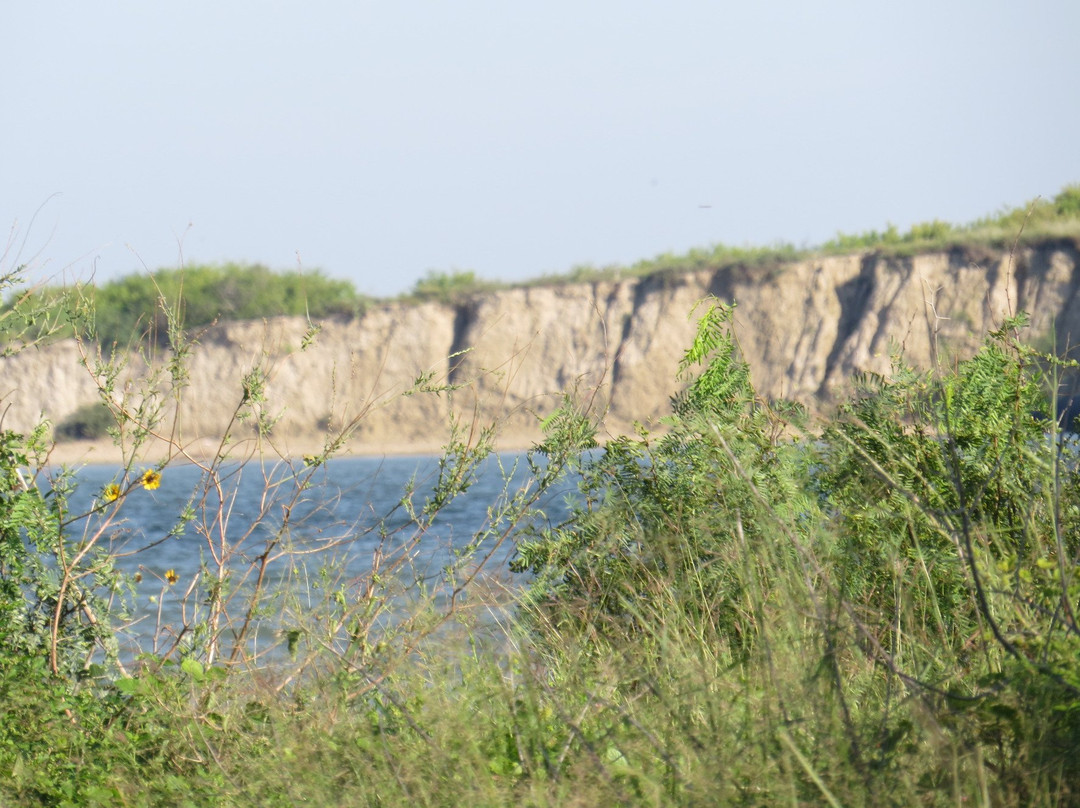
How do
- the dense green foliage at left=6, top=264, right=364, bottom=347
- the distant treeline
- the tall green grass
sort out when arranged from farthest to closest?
the dense green foliage at left=6, top=264, right=364, bottom=347
the distant treeline
the tall green grass

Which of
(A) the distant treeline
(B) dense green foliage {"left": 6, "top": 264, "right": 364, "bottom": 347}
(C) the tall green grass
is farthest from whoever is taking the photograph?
(B) dense green foliage {"left": 6, "top": 264, "right": 364, "bottom": 347}

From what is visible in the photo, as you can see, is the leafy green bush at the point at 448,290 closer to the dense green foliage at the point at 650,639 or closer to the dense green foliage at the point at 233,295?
the dense green foliage at the point at 233,295

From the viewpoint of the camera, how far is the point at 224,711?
11.9 ft

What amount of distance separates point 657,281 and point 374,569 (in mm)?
33934

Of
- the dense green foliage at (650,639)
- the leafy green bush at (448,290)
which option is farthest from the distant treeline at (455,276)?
the dense green foliage at (650,639)

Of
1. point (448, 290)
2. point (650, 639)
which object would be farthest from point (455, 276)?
point (650, 639)

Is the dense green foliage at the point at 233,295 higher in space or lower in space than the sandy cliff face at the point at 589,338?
higher

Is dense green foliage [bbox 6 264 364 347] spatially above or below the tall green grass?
above

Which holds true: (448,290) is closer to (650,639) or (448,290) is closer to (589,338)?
(589,338)

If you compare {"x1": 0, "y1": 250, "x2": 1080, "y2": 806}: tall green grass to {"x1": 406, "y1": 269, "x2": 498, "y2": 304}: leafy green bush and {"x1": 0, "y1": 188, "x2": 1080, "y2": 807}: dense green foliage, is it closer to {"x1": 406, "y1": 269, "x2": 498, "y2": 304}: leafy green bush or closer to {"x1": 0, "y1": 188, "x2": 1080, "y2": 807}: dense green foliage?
{"x1": 0, "y1": 188, "x2": 1080, "y2": 807}: dense green foliage

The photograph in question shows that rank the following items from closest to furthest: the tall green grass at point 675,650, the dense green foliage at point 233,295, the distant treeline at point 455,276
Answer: the tall green grass at point 675,650, the distant treeline at point 455,276, the dense green foliage at point 233,295

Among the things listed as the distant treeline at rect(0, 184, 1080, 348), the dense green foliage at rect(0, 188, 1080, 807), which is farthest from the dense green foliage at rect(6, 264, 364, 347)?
the dense green foliage at rect(0, 188, 1080, 807)

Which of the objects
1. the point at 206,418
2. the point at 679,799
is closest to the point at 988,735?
the point at 679,799

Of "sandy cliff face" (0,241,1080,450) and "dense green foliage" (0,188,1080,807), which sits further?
"sandy cliff face" (0,241,1080,450)
